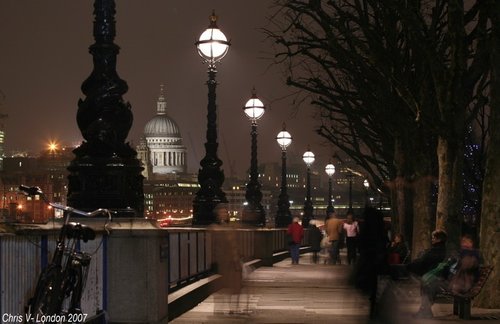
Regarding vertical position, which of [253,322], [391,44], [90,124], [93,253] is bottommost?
[253,322]

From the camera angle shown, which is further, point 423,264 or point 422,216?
point 422,216

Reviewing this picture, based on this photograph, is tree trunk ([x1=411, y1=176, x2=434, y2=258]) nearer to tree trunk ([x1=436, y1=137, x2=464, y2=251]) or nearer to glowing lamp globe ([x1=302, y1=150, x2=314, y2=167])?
tree trunk ([x1=436, y1=137, x2=464, y2=251])

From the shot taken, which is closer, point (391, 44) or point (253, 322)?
point (253, 322)

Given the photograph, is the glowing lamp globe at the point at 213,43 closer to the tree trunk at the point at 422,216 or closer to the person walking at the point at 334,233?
the tree trunk at the point at 422,216

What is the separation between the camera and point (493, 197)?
18.5 m

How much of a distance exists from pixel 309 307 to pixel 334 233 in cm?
1830

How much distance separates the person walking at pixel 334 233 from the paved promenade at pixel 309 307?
12.1 m

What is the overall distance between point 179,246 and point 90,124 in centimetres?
412

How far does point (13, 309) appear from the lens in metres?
9.76

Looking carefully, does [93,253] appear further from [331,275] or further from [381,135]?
[381,135]

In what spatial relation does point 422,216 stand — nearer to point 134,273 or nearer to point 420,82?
point 420,82

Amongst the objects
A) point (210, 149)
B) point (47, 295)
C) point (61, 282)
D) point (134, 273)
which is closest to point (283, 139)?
point (210, 149)

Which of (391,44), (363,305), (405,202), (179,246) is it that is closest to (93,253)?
(363,305)

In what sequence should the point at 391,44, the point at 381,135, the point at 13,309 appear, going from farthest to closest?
the point at 381,135 → the point at 391,44 → the point at 13,309
